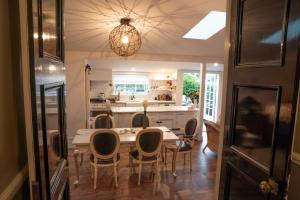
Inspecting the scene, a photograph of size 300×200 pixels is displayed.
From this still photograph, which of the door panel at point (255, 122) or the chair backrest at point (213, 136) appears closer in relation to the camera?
the door panel at point (255, 122)

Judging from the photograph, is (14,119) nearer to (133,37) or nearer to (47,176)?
(47,176)

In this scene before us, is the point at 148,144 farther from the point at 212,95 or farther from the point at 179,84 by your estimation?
the point at 212,95

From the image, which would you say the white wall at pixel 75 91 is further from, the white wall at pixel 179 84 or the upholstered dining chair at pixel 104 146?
the white wall at pixel 179 84

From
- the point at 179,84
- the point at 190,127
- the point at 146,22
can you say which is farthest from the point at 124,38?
the point at 179,84

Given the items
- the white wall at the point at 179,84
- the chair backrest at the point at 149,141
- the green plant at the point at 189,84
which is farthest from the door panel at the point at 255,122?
the green plant at the point at 189,84

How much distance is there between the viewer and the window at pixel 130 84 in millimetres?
7701

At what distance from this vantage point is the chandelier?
2.83m

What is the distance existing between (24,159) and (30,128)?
1.12 ft

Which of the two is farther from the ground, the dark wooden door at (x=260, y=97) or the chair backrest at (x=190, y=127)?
the dark wooden door at (x=260, y=97)

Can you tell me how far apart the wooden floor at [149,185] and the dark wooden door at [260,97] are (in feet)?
4.68

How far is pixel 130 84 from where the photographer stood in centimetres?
784

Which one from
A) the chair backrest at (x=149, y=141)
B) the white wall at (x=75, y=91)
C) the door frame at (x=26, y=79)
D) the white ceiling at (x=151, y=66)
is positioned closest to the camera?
the door frame at (x=26, y=79)

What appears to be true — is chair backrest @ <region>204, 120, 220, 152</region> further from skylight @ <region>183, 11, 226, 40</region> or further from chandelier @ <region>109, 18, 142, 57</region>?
chandelier @ <region>109, 18, 142, 57</region>

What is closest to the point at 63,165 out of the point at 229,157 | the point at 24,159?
the point at 24,159
